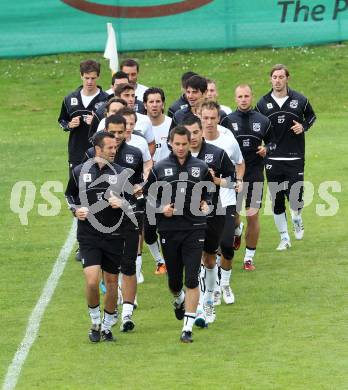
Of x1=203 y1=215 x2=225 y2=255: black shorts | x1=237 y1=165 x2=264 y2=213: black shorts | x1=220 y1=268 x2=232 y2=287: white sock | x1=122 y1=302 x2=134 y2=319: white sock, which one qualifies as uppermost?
x1=203 y1=215 x2=225 y2=255: black shorts

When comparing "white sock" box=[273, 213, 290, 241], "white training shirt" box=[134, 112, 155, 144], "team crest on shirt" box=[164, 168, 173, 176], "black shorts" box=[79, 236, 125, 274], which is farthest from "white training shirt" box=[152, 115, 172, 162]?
"black shorts" box=[79, 236, 125, 274]

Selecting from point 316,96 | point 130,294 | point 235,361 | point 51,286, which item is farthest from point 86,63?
point 316,96

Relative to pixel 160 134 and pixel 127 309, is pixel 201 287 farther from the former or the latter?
pixel 160 134

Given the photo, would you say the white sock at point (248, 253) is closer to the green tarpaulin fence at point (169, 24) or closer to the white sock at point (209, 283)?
the white sock at point (209, 283)

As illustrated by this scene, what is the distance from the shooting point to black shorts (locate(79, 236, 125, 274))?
12.4 m

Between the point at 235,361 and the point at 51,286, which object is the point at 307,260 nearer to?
the point at 51,286

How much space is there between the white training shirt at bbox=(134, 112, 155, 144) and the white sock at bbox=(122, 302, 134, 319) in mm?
2408

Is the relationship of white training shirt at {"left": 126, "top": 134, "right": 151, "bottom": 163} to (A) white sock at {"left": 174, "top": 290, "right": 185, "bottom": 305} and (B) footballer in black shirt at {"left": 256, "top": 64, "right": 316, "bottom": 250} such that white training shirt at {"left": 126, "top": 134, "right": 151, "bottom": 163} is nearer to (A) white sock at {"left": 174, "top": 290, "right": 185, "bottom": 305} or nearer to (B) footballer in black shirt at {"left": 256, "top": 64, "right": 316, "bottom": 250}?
(A) white sock at {"left": 174, "top": 290, "right": 185, "bottom": 305}

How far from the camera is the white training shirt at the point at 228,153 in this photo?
13.8 m

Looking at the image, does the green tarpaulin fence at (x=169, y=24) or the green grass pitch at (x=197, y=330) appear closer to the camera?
the green grass pitch at (x=197, y=330)

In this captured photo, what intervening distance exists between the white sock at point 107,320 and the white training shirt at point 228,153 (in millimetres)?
1873

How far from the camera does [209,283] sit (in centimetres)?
1360

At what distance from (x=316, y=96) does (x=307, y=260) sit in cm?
1385

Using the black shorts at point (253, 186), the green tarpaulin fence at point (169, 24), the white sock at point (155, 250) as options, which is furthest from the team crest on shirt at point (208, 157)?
the green tarpaulin fence at point (169, 24)
